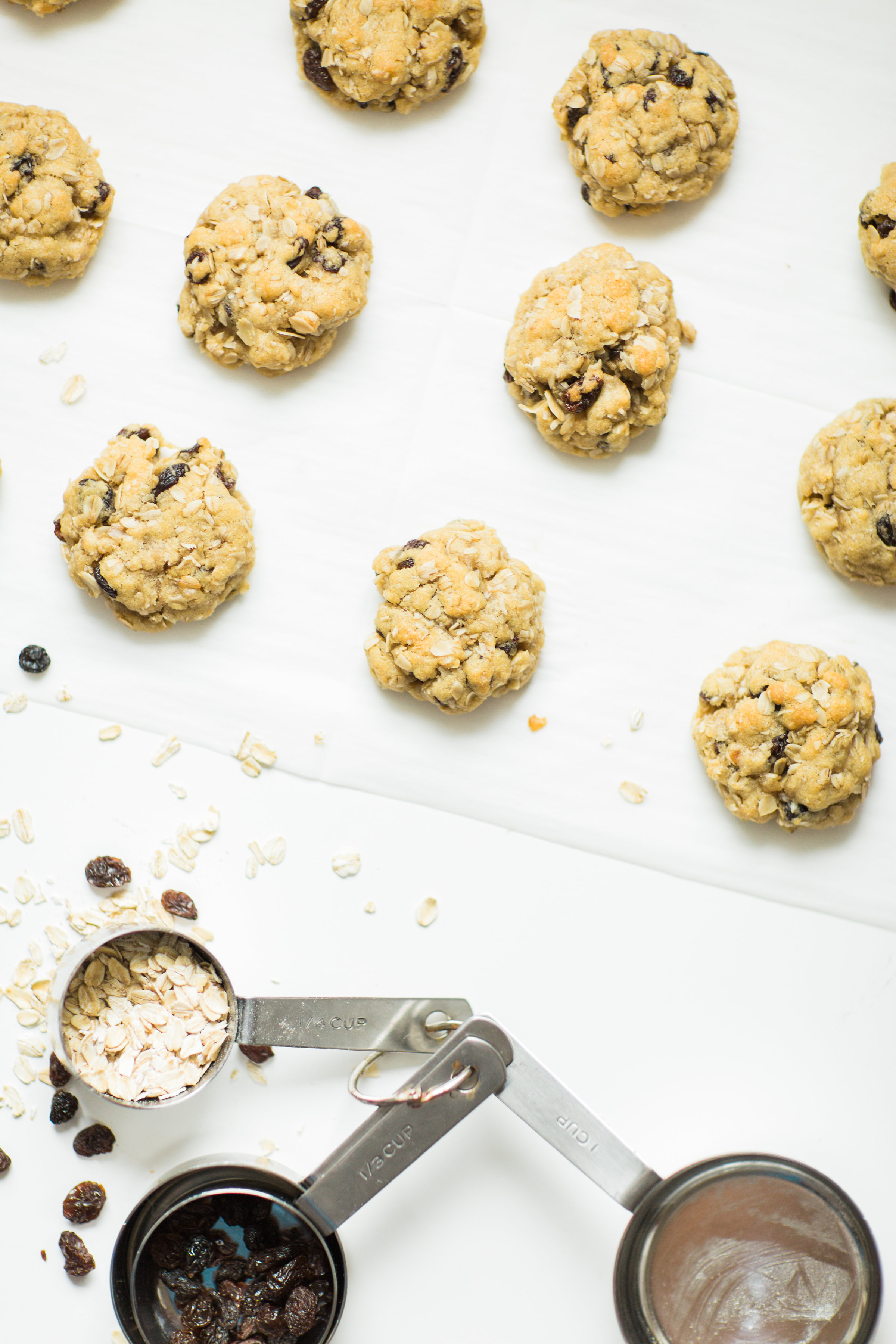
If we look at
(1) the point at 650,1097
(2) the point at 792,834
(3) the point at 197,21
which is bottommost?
(1) the point at 650,1097

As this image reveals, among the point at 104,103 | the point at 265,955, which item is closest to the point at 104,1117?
the point at 265,955

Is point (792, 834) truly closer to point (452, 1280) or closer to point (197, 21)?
point (452, 1280)

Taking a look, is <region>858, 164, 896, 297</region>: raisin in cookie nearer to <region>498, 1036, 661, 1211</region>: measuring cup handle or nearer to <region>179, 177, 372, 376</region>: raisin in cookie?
<region>179, 177, 372, 376</region>: raisin in cookie

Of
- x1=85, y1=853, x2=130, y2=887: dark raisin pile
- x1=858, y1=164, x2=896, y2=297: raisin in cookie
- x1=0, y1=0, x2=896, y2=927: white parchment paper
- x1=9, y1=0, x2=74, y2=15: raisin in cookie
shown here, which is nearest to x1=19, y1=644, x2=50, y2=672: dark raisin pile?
x1=0, y1=0, x2=896, y2=927: white parchment paper

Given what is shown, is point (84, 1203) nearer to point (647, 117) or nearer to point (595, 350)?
point (595, 350)

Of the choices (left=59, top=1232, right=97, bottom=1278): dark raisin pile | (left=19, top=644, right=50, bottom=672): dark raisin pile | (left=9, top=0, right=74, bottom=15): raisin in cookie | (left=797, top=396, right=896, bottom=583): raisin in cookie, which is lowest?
(left=59, top=1232, right=97, bottom=1278): dark raisin pile

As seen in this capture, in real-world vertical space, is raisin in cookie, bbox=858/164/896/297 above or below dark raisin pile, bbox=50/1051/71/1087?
above
